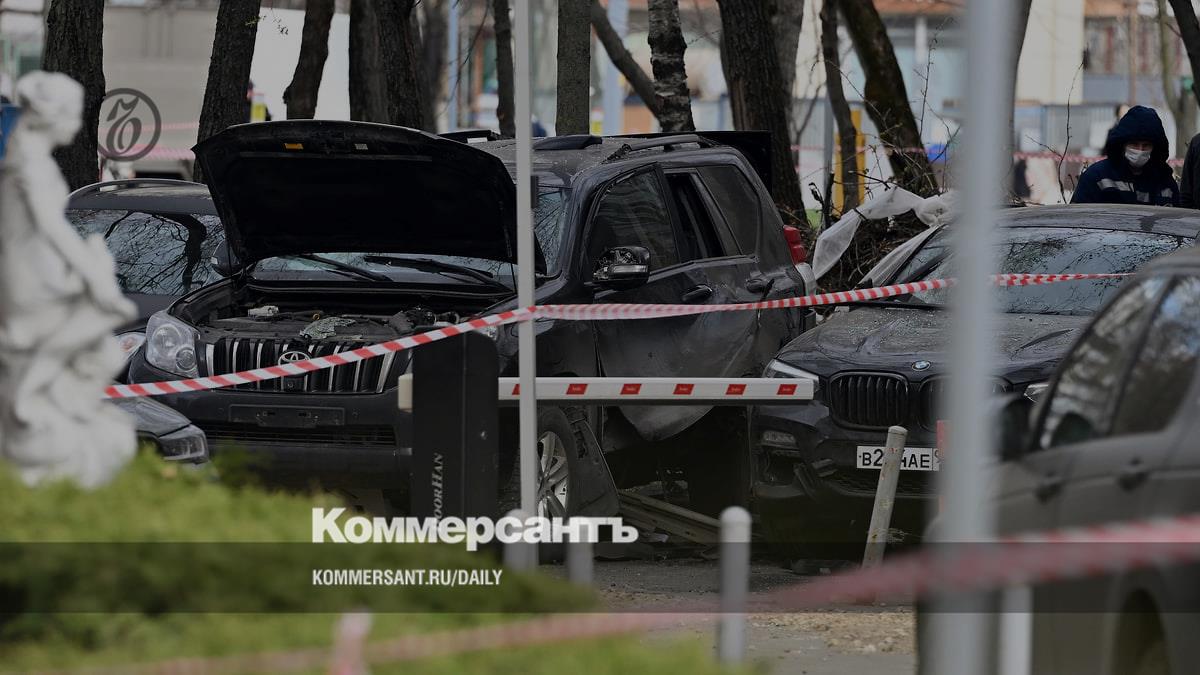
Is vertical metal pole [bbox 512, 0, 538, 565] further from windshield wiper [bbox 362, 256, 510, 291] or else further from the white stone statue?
windshield wiper [bbox 362, 256, 510, 291]

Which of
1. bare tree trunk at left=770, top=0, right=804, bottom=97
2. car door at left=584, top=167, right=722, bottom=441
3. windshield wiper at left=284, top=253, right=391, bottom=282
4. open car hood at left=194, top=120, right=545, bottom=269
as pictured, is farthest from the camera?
bare tree trunk at left=770, top=0, right=804, bottom=97

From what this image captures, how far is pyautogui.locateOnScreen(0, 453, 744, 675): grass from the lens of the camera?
3.97 m

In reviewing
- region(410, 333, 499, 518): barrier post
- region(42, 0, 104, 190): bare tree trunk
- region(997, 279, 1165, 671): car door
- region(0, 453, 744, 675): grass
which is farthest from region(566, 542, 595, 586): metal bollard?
region(42, 0, 104, 190): bare tree trunk

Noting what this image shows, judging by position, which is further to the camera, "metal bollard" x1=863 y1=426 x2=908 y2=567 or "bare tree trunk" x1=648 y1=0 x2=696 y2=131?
"bare tree trunk" x1=648 y1=0 x2=696 y2=131

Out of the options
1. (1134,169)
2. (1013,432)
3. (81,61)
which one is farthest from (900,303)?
(81,61)

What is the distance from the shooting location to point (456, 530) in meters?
6.77

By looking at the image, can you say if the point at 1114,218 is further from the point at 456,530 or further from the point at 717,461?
the point at 456,530

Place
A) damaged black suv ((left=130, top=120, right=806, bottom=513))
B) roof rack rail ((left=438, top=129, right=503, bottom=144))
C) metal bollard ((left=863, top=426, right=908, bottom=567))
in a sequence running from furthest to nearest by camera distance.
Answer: roof rack rail ((left=438, top=129, right=503, bottom=144)), damaged black suv ((left=130, top=120, right=806, bottom=513)), metal bollard ((left=863, top=426, right=908, bottom=567))

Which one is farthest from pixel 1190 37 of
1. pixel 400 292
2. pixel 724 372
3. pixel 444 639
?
pixel 444 639

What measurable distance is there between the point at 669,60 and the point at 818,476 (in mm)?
8085

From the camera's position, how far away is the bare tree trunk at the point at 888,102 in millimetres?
15516

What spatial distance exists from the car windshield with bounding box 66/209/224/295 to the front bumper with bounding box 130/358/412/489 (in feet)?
10.7

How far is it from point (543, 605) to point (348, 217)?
5690mm

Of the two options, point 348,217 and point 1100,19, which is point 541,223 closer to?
point 348,217
